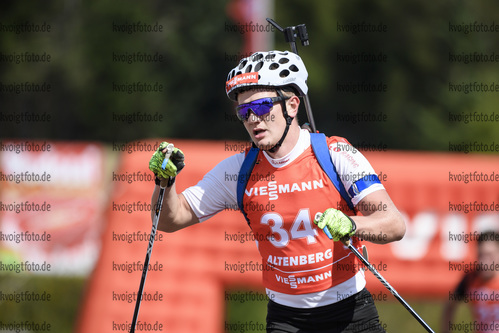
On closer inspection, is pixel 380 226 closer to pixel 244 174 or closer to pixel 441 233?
pixel 244 174

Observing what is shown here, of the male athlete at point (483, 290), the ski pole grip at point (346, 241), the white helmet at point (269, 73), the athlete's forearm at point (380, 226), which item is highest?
the white helmet at point (269, 73)

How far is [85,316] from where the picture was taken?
942cm

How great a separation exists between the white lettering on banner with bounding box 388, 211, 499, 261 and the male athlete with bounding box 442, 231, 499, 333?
1236mm

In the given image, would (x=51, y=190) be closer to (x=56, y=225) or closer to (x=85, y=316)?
(x=56, y=225)

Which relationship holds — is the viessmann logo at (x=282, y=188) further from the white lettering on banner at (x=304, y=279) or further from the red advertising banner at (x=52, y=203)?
the red advertising banner at (x=52, y=203)

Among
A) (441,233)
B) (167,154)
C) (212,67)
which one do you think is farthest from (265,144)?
(212,67)

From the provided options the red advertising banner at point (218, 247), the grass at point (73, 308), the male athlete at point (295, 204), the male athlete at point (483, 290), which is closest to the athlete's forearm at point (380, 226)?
the male athlete at point (295, 204)

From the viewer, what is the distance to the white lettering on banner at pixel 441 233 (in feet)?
32.1

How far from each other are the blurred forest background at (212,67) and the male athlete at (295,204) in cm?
2976

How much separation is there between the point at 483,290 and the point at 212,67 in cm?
3209

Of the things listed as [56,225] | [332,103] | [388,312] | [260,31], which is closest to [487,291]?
[388,312]

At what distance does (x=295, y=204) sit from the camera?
543 centimetres

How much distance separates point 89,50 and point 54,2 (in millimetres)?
5681

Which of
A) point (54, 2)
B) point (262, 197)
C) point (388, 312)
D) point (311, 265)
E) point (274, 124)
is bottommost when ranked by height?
point (388, 312)
